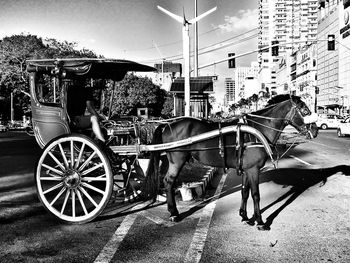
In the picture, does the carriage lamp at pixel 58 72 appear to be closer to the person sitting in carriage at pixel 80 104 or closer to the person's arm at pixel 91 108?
the person sitting in carriage at pixel 80 104

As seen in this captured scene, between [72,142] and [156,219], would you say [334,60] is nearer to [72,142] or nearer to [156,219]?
[156,219]

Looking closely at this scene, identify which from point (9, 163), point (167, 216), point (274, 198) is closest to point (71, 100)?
point (167, 216)

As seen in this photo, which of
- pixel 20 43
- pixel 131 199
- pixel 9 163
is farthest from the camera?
pixel 20 43

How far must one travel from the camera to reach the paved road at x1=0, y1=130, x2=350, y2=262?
467 centimetres

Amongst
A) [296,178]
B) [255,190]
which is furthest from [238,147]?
[296,178]

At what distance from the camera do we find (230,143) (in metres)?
6.29

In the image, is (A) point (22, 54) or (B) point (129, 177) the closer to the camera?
(B) point (129, 177)

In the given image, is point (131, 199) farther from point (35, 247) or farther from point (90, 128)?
point (35, 247)

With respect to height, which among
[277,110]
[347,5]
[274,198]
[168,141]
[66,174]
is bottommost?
[274,198]

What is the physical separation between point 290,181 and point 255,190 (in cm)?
439

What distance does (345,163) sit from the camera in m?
13.4

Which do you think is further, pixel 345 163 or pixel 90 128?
pixel 345 163

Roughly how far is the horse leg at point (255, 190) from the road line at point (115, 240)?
201 centimetres

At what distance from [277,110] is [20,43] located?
4181cm
